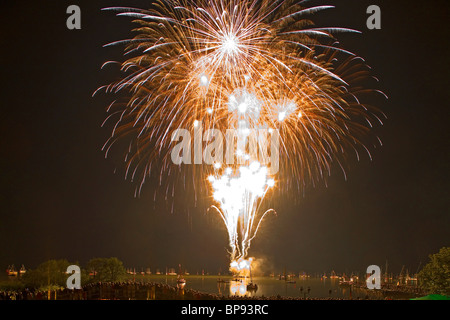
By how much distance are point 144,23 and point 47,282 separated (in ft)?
70.2

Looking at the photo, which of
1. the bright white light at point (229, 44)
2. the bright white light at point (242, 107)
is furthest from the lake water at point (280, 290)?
the bright white light at point (229, 44)

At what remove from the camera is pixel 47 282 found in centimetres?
3312

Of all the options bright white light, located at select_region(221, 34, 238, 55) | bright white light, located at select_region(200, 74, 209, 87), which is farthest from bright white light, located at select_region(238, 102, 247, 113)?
bright white light, located at select_region(221, 34, 238, 55)

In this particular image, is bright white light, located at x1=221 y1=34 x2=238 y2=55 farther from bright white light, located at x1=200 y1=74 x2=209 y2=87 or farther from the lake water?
the lake water

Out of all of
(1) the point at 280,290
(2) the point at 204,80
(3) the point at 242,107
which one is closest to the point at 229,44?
(2) the point at 204,80

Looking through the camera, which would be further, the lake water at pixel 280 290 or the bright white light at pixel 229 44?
the lake water at pixel 280 290

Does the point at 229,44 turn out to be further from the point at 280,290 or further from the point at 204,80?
the point at 280,290

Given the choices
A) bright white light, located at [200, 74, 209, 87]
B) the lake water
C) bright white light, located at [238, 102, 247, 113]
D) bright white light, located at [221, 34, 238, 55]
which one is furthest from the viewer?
the lake water

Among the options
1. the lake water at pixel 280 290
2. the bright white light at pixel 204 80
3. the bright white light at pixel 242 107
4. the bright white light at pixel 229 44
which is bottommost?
the lake water at pixel 280 290

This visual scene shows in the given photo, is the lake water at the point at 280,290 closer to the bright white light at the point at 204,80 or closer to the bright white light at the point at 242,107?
the bright white light at the point at 242,107

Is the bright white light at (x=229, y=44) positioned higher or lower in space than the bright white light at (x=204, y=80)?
higher

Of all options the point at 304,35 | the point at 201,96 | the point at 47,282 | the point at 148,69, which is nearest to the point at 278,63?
the point at 304,35
